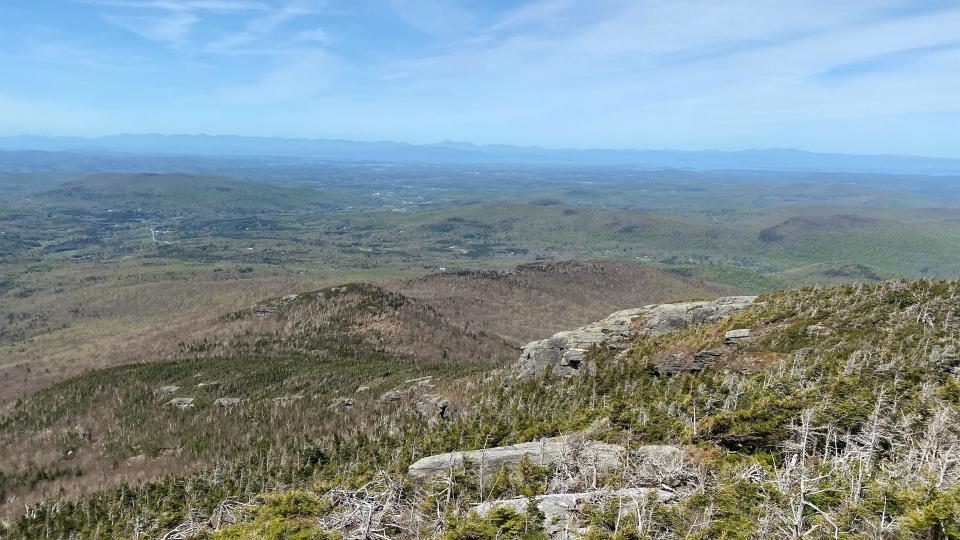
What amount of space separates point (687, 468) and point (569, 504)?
5.89m

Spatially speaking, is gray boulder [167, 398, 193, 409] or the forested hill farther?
gray boulder [167, 398, 193, 409]

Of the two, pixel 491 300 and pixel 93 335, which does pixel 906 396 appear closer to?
pixel 491 300

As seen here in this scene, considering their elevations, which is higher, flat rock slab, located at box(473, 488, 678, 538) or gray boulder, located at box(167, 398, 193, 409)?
flat rock slab, located at box(473, 488, 678, 538)

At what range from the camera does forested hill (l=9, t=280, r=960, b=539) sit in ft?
57.0

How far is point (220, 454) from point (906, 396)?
75158 mm

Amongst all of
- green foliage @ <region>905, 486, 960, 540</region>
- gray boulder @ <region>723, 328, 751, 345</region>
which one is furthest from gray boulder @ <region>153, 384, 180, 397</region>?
green foliage @ <region>905, 486, 960, 540</region>

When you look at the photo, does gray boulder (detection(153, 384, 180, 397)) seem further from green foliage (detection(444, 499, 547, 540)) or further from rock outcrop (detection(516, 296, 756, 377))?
green foliage (detection(444, 499, 547, 540))

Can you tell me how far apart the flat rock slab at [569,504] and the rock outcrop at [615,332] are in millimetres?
51029

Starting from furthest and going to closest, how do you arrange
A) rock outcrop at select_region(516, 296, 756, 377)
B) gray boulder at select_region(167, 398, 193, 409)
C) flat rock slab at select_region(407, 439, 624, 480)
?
1. gray boulder at select_region(167, 398, 193, 409)
2. rock outcrop at select_region(516, 296, 756, 377)
3. flat rock slab at select_region(407, 439, 624, 480)

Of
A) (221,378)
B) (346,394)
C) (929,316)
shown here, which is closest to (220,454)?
(346,394)

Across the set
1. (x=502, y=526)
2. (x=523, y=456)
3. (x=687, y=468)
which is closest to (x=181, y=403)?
(x=523, y=456)

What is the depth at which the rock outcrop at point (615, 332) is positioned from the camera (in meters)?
75.1

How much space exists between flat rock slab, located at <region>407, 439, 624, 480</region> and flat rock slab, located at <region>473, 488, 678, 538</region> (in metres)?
3.54

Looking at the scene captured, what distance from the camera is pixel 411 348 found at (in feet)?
Answer: 420
